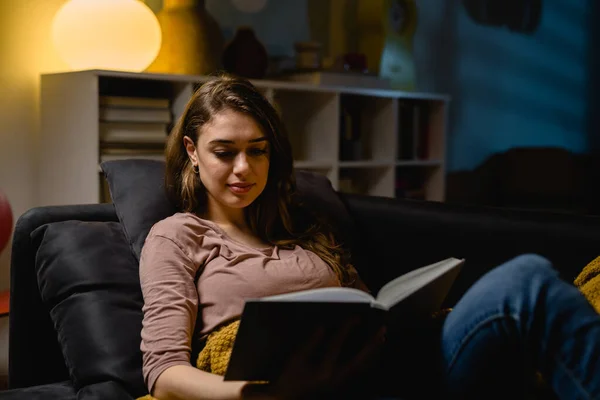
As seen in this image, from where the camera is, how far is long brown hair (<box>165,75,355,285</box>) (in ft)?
4.82

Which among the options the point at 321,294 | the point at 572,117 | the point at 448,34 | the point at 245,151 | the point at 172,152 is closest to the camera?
the point at 321,294

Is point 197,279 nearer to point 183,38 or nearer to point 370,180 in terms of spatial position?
point 183,38

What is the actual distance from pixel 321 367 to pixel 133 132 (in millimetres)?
1738

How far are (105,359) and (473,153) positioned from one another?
11.6 ft

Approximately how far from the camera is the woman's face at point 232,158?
4.68 feet

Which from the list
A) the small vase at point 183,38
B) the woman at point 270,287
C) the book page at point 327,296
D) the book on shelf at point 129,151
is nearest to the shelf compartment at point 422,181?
the small vase at point 183,38

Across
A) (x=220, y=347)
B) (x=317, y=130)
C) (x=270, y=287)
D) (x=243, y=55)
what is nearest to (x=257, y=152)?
(x=270, y=287)

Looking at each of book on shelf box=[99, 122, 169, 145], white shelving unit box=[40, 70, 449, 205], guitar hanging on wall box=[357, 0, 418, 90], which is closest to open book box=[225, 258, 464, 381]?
white shelving unit box=[40, 70, 449, 205]

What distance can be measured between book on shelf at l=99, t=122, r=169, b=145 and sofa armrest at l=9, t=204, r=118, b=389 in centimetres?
97

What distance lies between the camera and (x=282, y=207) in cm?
159

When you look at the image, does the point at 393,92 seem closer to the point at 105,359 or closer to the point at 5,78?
the point at 5,78

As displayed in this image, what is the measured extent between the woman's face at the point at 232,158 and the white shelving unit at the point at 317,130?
0.67 meters

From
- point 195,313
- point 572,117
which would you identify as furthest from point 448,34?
point 195,313

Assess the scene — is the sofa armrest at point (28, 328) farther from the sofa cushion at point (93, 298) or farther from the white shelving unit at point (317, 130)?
the white shelving unit at point (317, 130)
